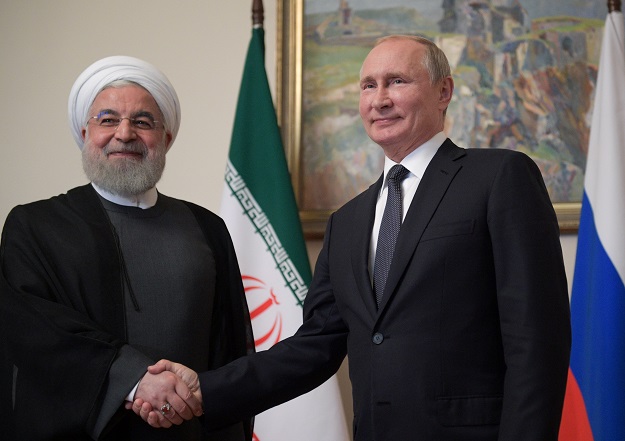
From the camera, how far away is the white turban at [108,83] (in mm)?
2846

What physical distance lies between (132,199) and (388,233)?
0.96 metres

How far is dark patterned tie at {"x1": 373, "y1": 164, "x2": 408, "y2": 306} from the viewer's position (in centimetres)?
228

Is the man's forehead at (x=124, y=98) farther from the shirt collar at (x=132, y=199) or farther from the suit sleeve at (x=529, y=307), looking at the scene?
the suit sleeve at (x=529, y=307)

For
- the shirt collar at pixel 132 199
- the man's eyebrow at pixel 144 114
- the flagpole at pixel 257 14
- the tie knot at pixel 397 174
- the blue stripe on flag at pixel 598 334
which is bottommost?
the blue stripe on flag at pixel 598 334

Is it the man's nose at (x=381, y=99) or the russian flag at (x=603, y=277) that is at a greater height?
the man's nose at (x=381, y=99)

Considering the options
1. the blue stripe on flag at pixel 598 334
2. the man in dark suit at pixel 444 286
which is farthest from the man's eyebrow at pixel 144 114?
the blue stripe on flag at pixel 598 334

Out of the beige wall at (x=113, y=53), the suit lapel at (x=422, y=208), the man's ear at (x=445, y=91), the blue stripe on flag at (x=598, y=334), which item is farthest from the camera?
the beige wall at (x=113, y=53)

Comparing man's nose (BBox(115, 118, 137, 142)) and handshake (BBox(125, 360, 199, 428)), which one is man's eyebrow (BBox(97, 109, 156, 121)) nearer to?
man's nose (BBox(115, 118, 137, 142))

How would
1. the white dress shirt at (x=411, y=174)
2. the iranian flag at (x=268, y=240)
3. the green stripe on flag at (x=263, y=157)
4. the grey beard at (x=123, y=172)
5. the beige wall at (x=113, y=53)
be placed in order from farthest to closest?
1. the beige wall at (x=113, y=53)
2. the green stripe on flag at (x=263, y=157)
3. the iranian flag at (x=268, y=240)
4. the grey beard at (x=123, y=172)
5. the white dress shirt at (x=411, y=174)

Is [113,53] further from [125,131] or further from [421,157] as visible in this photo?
[421,157]

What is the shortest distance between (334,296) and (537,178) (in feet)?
2.34

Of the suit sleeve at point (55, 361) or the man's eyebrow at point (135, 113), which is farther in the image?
the man's eyebrow at point (135, 113)

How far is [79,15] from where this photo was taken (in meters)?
4.45

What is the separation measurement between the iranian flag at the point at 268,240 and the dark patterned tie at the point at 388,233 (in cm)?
139
